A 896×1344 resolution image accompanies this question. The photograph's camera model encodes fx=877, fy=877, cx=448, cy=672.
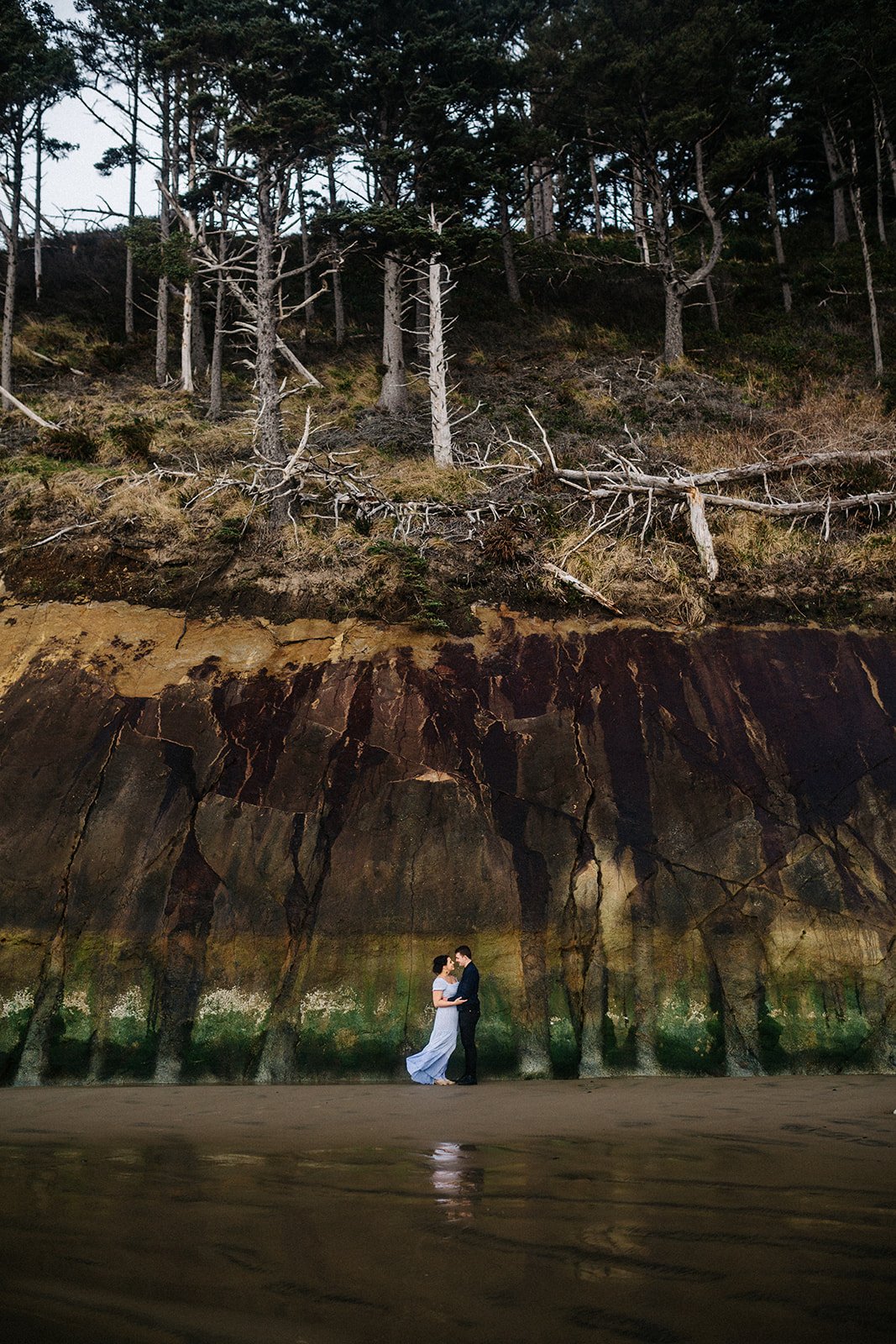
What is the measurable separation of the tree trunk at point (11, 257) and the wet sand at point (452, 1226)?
2008 centimetres

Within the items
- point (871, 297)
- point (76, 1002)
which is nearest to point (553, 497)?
point (76, 1002)

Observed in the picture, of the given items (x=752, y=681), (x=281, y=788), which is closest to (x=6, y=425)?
(x=281, y=788)

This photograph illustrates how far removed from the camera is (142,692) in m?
10.4

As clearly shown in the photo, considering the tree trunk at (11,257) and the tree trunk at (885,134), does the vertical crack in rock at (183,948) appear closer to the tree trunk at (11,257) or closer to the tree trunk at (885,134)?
the tree trunk at (11,257)

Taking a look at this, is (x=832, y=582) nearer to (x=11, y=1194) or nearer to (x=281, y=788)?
(x=281, y=788)

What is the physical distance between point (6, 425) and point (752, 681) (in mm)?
16846

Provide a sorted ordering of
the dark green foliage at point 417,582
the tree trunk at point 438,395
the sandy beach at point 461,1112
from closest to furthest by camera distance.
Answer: the sandy beach at point 461,1112 → the dark green foliage at point 417,582 → the tree trunk at point 438,395

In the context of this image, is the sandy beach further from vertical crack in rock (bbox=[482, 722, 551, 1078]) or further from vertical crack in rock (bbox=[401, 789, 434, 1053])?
vertical crack in rock (bbox=[401, 789, 434, 1053])

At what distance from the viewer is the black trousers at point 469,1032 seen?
26.6ft

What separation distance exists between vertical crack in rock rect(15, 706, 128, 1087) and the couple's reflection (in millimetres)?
4607

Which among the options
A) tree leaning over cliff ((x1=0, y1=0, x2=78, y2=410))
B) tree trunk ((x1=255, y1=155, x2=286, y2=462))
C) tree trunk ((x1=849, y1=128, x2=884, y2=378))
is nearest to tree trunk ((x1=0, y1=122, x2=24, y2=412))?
tree leaning over cliff ((x1=0, y1=0, x2=78, y2=410))

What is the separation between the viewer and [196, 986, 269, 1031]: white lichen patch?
8.28 m

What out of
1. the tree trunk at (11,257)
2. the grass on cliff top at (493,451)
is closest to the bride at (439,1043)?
the grass on cliff top at (493,451)

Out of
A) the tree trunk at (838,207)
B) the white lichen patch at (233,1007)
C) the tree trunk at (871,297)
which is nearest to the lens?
the white lichen patch at (233,1007)
